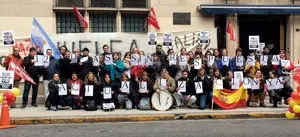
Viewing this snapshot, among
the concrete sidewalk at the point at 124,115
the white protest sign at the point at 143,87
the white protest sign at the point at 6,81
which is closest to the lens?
the white protest sign at the point at 6,81

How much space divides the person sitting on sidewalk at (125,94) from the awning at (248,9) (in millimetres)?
4058

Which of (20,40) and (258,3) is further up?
(258,3)

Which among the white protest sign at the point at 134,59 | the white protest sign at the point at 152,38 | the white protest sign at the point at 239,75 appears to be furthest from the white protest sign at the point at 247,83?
the white protest sign at the point at 134,59

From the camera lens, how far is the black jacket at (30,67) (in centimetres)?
1345

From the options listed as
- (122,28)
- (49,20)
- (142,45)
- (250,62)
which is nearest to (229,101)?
(250,62)

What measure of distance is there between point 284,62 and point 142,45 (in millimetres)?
4518

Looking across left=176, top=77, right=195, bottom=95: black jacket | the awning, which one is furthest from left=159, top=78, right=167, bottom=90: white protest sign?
the awning

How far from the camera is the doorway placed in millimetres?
16531

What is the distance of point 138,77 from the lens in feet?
45.3

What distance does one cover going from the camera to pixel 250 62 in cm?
1396

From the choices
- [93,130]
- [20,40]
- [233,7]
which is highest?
[233,7]

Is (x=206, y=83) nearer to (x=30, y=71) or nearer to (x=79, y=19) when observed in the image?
(x=79, y=19)

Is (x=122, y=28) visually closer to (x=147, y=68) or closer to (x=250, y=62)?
(x=147, y=68)

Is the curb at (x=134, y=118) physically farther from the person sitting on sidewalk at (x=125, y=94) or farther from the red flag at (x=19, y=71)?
the red flag at (x=19, y=71)
